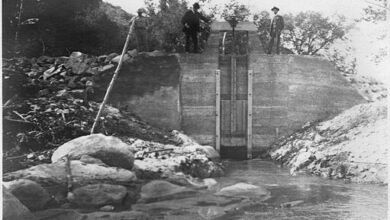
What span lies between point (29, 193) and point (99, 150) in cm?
194

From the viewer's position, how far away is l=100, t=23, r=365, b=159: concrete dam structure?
1578 cm

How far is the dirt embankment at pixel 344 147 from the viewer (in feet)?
37.1

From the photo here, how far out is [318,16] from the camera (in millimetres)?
33469

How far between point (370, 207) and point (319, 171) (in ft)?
11.6

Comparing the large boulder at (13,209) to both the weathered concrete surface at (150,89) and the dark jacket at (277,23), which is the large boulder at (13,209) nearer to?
the weathered concrete surface at (150,89)

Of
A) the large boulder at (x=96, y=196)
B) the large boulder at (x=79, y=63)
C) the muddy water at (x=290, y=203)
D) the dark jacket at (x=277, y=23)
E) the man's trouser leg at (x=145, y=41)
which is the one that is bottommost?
the muddy water at (x=290, y=203)

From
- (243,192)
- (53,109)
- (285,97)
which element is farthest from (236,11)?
(243,192)

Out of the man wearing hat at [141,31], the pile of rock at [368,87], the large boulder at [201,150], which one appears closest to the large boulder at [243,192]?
the large boulder at [201,150]

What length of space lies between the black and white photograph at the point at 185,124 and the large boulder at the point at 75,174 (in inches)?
1.0

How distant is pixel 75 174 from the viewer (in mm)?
8773

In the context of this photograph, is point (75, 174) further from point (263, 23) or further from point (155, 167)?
point (263, 23)

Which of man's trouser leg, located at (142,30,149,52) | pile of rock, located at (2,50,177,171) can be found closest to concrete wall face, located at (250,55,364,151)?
pile of rock, located at (2,50,177,171)

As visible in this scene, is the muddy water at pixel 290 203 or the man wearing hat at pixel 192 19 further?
the man wearing hat at pixel 192 19

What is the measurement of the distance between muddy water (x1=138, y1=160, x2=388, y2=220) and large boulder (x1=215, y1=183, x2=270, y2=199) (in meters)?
0.11
